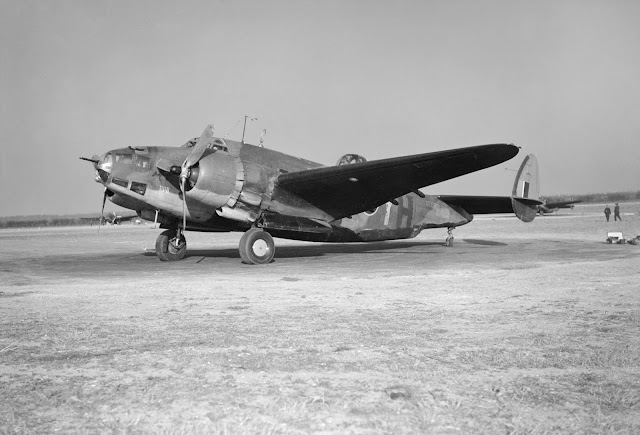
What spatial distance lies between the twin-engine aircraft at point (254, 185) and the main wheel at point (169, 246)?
3 cm


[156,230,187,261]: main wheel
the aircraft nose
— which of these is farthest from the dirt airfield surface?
[156,230,187,261]: main wheel

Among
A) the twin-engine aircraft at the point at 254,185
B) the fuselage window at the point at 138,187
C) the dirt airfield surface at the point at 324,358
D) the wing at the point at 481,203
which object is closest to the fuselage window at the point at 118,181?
the twin-engine aircraft at the point at 254,185

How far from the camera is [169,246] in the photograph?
53.5ft

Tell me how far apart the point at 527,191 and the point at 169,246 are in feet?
40.9

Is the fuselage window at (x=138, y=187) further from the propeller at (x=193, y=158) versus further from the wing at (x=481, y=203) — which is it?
the wing at (x=481, y=203)

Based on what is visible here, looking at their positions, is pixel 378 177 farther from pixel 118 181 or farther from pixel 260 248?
pixel 118 181

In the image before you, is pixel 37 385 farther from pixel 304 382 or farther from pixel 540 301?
pixel 540 301

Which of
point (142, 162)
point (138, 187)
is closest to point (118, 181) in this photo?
point (138, 187)

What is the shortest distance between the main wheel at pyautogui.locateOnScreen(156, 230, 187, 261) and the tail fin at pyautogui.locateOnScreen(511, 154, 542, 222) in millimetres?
11231

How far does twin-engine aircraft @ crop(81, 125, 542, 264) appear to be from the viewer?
13.7 metres

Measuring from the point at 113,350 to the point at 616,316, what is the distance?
524 centimetres

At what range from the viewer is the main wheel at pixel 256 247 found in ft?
46.5

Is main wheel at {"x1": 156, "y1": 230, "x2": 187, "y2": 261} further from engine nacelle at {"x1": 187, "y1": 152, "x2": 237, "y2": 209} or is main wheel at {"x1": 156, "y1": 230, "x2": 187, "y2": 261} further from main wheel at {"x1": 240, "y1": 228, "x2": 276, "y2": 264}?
main wheel at {"x1": 240, "y1": 228, "x2": 276, "y2": 264}

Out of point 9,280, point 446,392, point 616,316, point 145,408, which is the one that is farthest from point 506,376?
point 9,280
